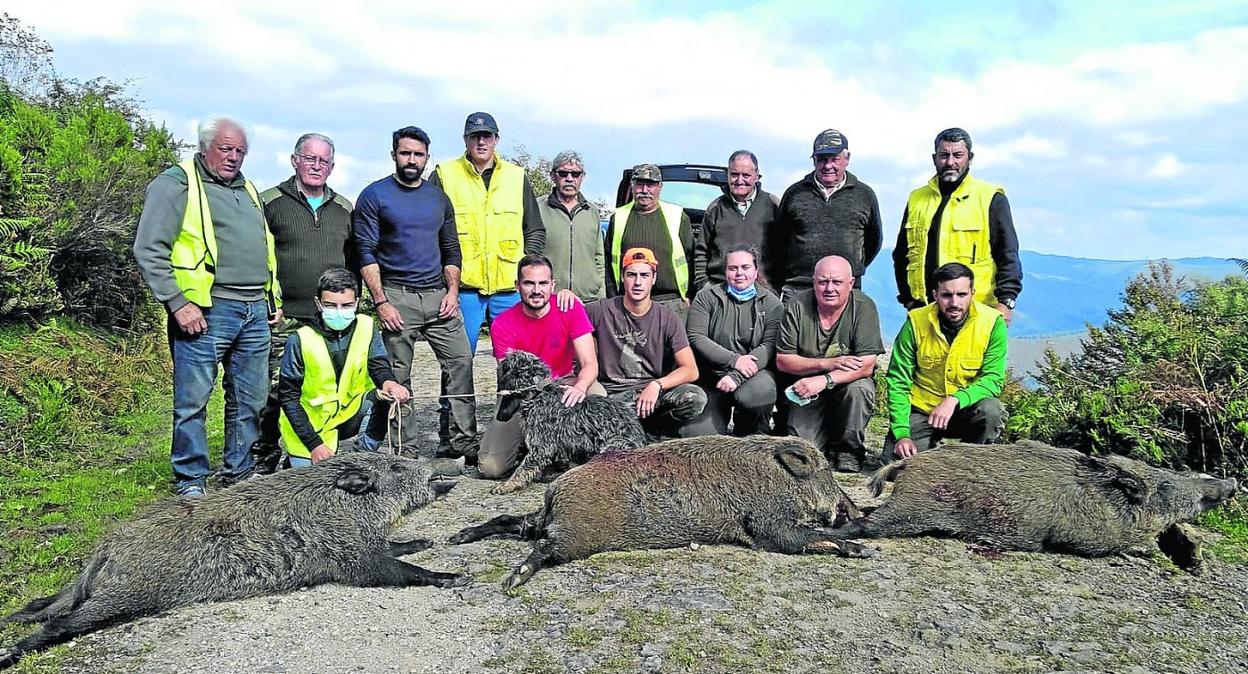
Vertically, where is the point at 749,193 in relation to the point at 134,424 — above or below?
above

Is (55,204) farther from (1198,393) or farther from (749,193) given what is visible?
(1198,393)

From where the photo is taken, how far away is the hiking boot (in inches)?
282

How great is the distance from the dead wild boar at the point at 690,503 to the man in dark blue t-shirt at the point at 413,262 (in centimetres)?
228

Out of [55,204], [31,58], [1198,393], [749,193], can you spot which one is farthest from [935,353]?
[31,58]

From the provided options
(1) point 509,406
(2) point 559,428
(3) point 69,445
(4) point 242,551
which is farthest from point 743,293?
(3) point 69,445

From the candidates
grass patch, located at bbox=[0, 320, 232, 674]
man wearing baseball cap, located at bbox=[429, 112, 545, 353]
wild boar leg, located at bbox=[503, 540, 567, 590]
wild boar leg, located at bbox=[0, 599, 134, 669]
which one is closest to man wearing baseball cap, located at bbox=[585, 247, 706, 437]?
man wearing baseball cap, located at bbox=[429, 112, 545, 353]

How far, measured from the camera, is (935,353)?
6.73 meters

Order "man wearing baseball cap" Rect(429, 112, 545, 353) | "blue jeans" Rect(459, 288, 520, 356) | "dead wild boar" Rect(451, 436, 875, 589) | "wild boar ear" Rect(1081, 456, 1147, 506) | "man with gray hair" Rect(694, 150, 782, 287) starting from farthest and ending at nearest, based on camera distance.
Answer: "man with gray hair" Rect(694, 150, 782, 287) < "blue jeans" Rect(459, 288, 520, 356) < "man wearing baseball cap" Rect(429, 112, 545, 353) < "wild boar ear" Rect(1081, 456, 1147, 506) < "dead wild boar" Rect(451, 436, 875, 589)

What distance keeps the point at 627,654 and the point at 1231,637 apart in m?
2.72

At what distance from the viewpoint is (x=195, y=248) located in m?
5.83

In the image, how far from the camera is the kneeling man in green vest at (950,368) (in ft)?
21.6

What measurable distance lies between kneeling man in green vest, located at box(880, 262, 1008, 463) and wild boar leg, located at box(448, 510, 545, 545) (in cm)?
271

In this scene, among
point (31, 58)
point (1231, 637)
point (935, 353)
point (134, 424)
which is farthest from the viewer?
point (31, 58)

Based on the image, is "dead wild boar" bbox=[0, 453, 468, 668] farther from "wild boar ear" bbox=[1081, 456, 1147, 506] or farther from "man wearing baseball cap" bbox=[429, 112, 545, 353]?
"wild boar ear" bbox=[1081, 456, 1147, 506]
